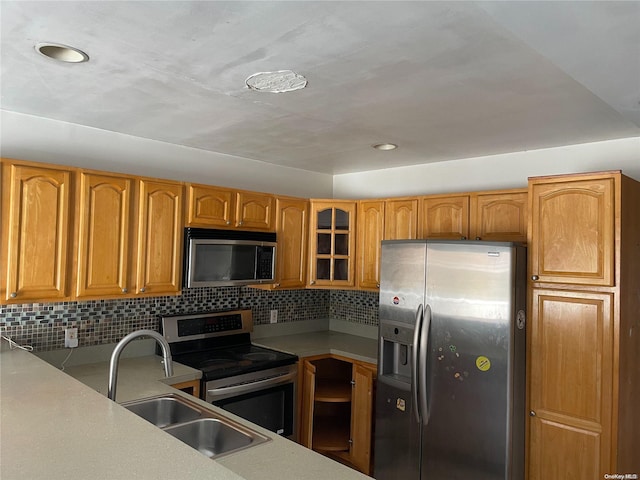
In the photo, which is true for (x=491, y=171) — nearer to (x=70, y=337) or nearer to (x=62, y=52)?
(x=62, y=52)

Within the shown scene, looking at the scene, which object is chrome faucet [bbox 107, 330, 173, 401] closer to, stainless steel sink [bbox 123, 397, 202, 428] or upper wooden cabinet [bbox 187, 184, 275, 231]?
stainless steel sink [bbox 123, 397, 202, 428]

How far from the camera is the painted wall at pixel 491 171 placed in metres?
2.93

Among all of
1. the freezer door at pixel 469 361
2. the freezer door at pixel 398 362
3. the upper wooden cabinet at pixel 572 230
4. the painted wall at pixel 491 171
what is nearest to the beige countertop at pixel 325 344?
the freezer door at pixel 398 362

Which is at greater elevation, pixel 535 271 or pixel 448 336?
pixel 535 271

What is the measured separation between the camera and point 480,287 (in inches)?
103

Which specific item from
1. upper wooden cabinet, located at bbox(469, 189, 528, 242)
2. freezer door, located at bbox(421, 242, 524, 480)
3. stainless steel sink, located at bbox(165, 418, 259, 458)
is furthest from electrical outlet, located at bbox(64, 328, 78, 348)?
upper wooden cabinet, located at bbox(469, 189, 528, 242)

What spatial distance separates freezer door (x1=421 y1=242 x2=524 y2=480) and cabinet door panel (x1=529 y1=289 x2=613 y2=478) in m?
0.15

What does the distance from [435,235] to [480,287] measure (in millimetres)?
823

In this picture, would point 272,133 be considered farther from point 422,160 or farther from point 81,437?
point 81,437

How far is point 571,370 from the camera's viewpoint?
7.89 feet

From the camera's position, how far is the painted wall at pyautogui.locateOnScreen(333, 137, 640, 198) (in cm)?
293

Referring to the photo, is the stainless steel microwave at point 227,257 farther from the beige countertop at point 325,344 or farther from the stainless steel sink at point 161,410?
the stainless steel sink at point 161,410

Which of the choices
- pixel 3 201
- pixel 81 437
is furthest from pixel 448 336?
pixel 3 201

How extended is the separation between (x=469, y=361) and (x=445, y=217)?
3.61 feet
